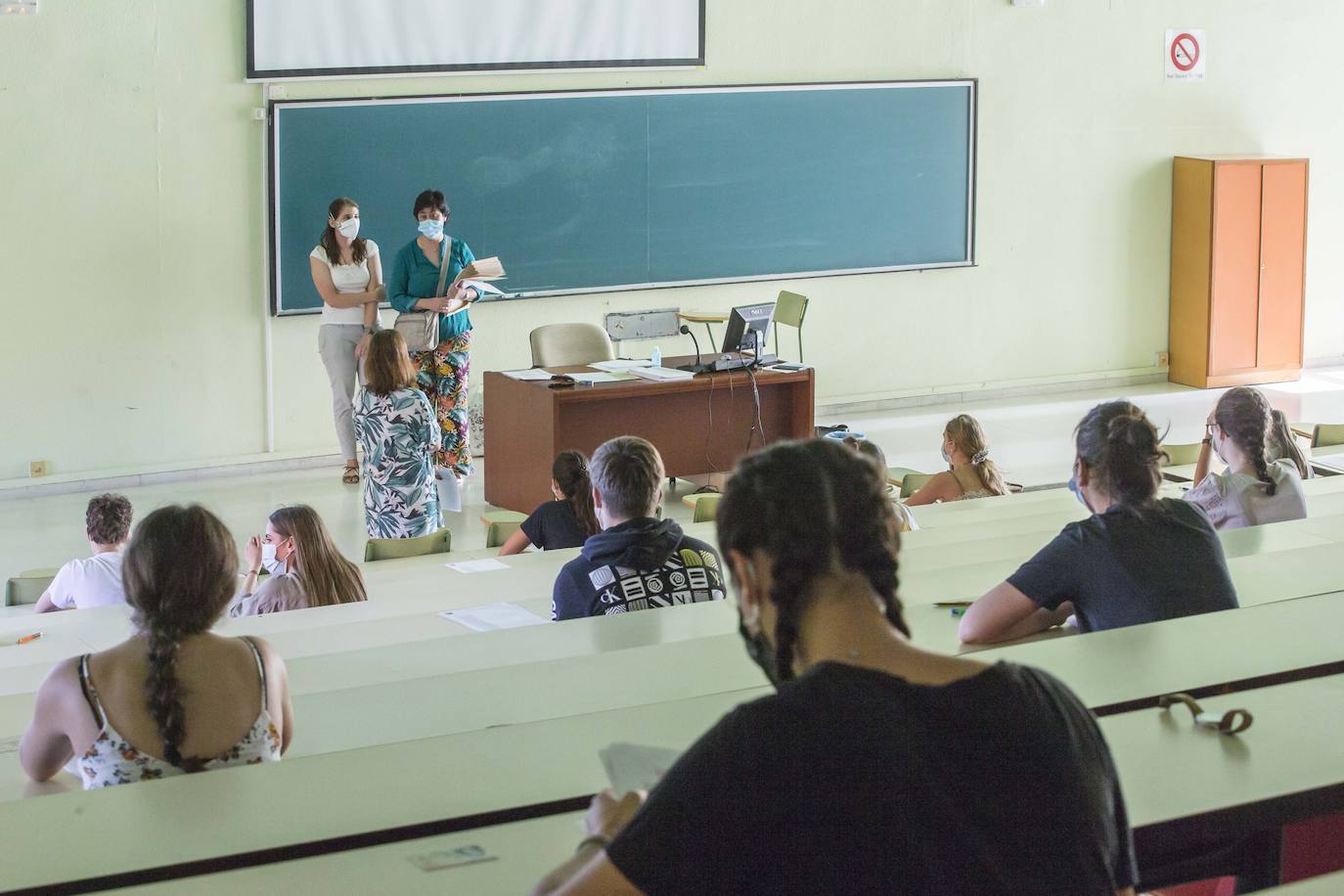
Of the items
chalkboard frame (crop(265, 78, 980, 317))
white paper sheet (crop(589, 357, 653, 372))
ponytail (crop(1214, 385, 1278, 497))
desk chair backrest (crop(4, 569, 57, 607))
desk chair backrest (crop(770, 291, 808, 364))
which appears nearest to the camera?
ponytail (crop(1214, 385, 1278, 497))

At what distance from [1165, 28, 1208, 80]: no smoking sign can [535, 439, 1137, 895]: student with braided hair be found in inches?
422

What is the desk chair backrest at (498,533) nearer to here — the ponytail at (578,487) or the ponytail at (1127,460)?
the ponytail at (578,487)

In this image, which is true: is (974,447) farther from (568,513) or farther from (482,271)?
(482,271)

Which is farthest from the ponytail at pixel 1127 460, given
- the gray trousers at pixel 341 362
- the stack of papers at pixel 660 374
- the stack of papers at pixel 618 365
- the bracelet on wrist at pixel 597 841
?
the gray trousers at pixel 341 362

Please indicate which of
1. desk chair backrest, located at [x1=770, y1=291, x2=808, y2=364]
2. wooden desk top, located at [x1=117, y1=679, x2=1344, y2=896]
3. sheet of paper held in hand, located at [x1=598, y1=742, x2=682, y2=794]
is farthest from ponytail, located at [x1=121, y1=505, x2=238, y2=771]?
desk chair backrest, located at [x1=770, y1=291, x2=808, y2=364]

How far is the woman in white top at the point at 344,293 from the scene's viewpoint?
852cm

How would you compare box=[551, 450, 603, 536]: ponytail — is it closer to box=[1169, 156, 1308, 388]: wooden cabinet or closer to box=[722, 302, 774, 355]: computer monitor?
box=[722, 302, 774, 355]: computer monitor

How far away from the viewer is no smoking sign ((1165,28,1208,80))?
11391 millimetres

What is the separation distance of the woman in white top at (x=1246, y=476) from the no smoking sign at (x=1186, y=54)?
713cm

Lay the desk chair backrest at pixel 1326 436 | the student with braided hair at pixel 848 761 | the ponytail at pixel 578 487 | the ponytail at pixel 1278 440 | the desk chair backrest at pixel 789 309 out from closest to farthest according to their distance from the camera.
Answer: the student with braided hair at pixel 848 761, the ponytail at pixel 1278 440, the ponytail at pixel 578 487, the desk chair backrest at pixel 1326 436, the desk chair backrest at pixel 789 309

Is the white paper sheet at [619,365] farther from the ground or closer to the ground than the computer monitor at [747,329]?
closer to the ground

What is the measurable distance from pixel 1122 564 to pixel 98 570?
341 centimetres

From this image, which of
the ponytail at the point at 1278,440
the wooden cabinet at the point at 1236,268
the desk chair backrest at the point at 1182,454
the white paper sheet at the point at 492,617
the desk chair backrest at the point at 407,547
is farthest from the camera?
the wooden cabinet at the point at 1236,268

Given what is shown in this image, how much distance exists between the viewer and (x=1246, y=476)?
493 cm
